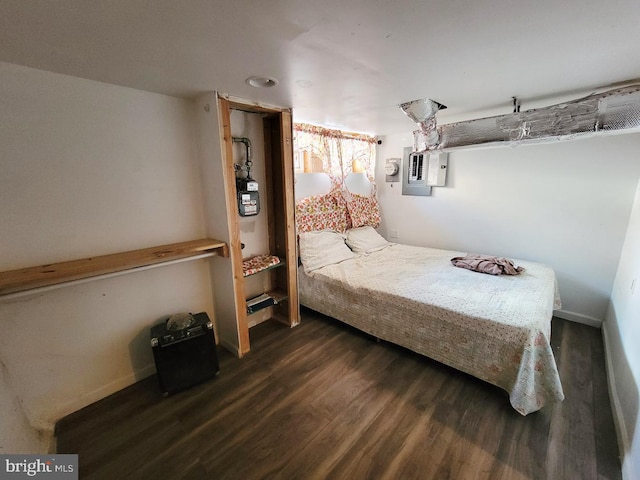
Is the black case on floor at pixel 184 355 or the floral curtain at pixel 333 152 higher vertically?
the floral curtain at pixel 333 152

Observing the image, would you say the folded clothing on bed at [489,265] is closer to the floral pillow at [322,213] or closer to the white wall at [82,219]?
the floral pillow at [322,213]

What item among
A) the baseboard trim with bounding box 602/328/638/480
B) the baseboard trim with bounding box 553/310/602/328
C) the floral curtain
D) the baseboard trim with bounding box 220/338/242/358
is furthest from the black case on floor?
the baseboard trim with bounding box 553/310/602/328

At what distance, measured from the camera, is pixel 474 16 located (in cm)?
97

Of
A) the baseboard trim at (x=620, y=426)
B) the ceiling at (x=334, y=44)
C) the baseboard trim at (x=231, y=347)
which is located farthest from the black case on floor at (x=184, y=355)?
the baseboard trim at (x=620, y=426)

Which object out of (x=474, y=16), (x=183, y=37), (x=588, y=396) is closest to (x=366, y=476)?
(x=588, y=396)

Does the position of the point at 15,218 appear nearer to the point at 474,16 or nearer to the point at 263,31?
the point at 263,31

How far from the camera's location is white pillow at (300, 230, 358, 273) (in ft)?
9.23

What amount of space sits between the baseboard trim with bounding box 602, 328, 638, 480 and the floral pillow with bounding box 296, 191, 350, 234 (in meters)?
2.61

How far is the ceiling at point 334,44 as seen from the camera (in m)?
0.92

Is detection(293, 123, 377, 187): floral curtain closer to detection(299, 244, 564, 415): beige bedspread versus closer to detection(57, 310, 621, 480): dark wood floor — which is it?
detection(299, 244, 564, 415): beige bedspread

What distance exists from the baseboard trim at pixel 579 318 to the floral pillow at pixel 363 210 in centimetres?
228

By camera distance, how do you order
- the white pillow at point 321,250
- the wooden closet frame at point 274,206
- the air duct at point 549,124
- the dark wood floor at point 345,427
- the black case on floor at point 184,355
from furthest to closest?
the white pillow at point 321,250 < the wooden closet frame at point 274,206 < the black case on floor at point 184,355 < the air duct at point 549,124 < the dark wood floor at point 345,427

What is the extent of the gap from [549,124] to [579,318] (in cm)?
210

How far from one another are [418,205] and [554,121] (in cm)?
186
